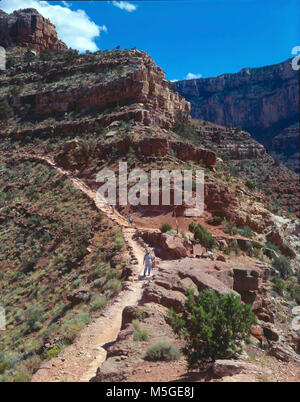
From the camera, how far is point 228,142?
67000mm

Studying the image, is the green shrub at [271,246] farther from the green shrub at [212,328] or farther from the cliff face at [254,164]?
the cliff face at [254,164]

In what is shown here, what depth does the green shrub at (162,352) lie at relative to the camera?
6879mm

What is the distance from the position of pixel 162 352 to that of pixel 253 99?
425 feet

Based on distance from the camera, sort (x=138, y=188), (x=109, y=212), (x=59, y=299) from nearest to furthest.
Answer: (x=59, y=299), (x=109, y=212), (x=138, y=188)

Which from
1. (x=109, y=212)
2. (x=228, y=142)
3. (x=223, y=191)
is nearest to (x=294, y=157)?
(x=228, y=142)

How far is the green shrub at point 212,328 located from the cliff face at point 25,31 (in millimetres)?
68643

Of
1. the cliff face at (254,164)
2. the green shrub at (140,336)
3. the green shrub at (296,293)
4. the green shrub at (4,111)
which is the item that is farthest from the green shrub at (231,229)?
the green shrub at (4,111)

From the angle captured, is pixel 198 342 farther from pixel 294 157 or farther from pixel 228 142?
pixel 294 157

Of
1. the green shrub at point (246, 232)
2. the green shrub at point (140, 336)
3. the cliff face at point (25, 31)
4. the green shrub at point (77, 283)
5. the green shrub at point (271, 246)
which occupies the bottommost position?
the green shrub at point (140, 336)

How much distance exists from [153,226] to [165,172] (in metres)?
5.37

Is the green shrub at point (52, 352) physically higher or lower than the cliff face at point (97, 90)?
lower

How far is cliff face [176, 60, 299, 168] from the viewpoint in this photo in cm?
11462

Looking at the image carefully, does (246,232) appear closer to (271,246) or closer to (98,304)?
(271,246)

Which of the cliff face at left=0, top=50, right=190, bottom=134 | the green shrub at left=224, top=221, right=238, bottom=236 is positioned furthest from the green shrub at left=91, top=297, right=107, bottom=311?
the cliff face at left=0, top=50, right=190, bottom=134
